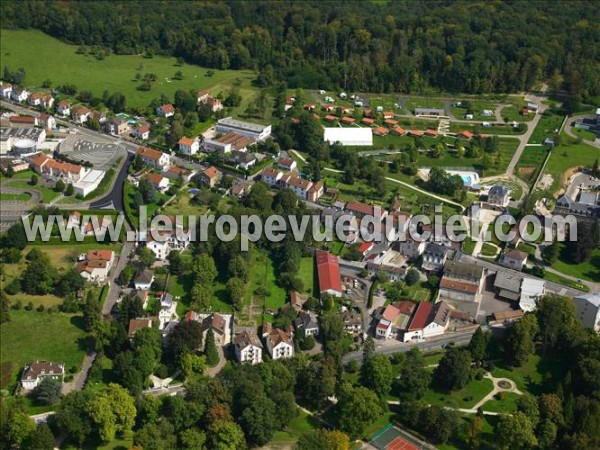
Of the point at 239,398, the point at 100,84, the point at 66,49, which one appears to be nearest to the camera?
the point at 239,398

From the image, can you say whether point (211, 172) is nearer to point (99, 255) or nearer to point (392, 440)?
point (99, 255)

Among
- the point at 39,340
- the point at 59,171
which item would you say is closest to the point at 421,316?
the point at 39,340

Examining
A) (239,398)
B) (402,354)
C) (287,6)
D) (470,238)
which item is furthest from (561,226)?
(287,6)

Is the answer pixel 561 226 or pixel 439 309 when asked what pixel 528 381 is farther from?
pixel 561 226

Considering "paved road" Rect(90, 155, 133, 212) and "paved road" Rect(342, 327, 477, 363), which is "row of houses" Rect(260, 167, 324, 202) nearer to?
"paved road" Rect(90, 155, 133, 212)

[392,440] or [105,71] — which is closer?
[392,440]

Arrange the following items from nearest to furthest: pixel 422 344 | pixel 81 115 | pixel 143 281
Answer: pixel 422 344
pixel 143 281
pixel 81 115
